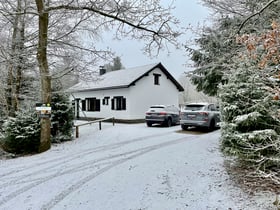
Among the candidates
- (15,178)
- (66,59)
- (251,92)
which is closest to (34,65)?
(66,59)

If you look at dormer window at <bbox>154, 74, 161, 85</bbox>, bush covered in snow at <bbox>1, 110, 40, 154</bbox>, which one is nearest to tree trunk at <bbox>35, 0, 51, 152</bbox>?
bush covered in snow at <bbox>1, 110, 40, 154</bbox>

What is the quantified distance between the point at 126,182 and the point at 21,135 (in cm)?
707

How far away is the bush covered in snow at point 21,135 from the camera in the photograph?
36.1 feet

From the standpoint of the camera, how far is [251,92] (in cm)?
599

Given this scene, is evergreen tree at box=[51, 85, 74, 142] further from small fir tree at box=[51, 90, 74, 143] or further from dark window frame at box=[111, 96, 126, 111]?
dark window frame at box=[111, 96, 126, 111]

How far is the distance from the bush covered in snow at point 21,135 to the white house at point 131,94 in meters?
8.32

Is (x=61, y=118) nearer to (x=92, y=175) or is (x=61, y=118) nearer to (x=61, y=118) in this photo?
(x=61, y=118)

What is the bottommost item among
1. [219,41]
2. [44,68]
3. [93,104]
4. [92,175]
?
[92,175]

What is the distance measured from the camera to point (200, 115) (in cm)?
1402

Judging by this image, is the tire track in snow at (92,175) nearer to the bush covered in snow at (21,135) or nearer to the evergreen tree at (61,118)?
the bush covered in snow at (21,135)

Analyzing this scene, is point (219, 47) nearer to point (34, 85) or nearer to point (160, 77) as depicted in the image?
point (34, 85)

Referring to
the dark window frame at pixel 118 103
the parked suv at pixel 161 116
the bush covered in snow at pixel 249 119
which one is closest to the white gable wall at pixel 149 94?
the dark window frame at pixel 118 103

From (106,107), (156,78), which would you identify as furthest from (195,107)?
(106,107)

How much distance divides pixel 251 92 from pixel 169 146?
4.92 metres
